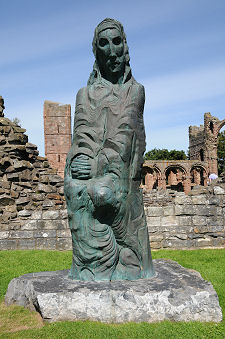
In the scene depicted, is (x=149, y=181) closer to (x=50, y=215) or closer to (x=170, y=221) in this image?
(x=170, y=221)

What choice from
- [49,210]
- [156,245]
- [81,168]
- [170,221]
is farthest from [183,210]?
[81,168]

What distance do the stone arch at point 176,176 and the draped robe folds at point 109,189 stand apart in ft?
114

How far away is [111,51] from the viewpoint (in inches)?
166

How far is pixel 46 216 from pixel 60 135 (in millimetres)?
12211

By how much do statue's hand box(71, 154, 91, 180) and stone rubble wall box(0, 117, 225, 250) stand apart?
5.15 m

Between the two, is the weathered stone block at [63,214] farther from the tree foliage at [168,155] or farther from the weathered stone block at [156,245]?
the tree foliage at [168,155]

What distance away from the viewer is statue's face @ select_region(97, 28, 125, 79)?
422cm

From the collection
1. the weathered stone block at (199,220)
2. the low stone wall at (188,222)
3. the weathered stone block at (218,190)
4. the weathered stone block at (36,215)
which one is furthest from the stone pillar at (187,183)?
the weathered stone block at (36,215)

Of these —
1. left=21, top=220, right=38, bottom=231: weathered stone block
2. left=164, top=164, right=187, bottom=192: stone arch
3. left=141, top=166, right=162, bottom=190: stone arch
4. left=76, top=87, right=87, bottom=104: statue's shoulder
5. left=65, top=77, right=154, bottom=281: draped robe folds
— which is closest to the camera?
left=65, top=77, right=154, bottom=281: draped robe folds

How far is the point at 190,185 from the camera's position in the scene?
130 feet

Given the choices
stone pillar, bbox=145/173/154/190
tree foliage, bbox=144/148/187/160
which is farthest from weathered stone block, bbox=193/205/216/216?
tree foliage, bbox=144/148/187/160

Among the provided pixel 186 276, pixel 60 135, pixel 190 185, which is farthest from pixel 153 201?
pixel 190 185

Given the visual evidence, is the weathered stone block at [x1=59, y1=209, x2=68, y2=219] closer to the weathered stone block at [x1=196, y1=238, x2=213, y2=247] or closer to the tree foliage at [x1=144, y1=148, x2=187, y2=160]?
the weathered stone block at [x1=196, y1=238, x2=213, y2=247]

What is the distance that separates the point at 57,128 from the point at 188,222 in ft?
42.4
